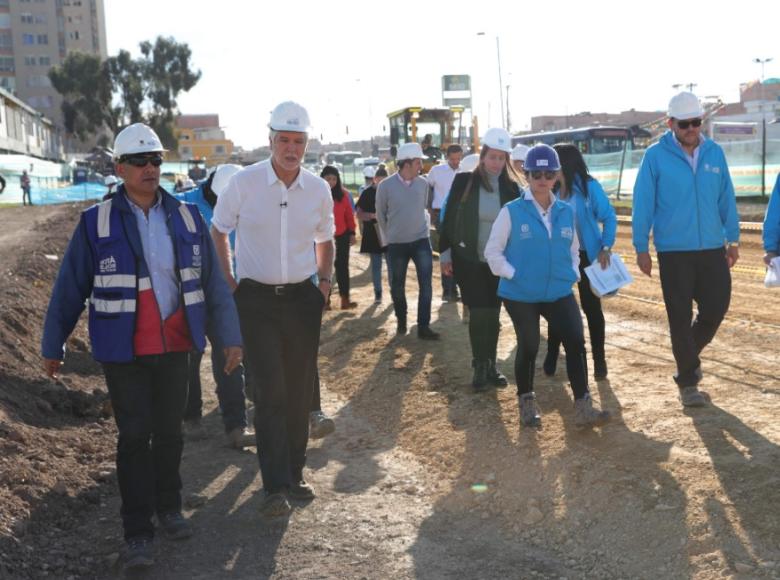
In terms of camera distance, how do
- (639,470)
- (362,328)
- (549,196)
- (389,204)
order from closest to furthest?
(639,470)
(549,196)
(389,204)
(362,328)

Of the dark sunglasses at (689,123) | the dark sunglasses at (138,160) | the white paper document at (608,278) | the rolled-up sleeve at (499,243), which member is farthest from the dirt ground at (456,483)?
the dark sunglasses at (138,160)

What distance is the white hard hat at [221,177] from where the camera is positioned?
7035 millimetres

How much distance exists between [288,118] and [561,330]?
7.28 ft

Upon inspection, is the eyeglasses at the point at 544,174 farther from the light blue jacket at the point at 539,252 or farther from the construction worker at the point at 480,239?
the construction worker at the point at 480,239

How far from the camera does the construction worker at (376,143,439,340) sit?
9.76 meters

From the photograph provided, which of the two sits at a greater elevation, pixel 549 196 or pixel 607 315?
pixel 549 196

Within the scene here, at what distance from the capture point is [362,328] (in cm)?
1108

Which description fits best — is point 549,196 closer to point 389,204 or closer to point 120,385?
point 120,385

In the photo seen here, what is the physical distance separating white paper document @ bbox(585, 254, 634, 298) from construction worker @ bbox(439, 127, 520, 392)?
908mm

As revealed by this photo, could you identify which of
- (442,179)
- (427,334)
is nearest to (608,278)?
(427,334)

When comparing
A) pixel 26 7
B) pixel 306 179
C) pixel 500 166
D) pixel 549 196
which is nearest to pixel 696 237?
pixel 549 196

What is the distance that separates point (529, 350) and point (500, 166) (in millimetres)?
1735

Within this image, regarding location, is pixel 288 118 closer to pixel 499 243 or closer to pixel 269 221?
pixel 269 221

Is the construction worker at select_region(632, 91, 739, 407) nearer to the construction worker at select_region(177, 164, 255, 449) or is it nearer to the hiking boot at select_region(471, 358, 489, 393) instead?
the hiking boot at select_region(471, 358, 489, 393)
